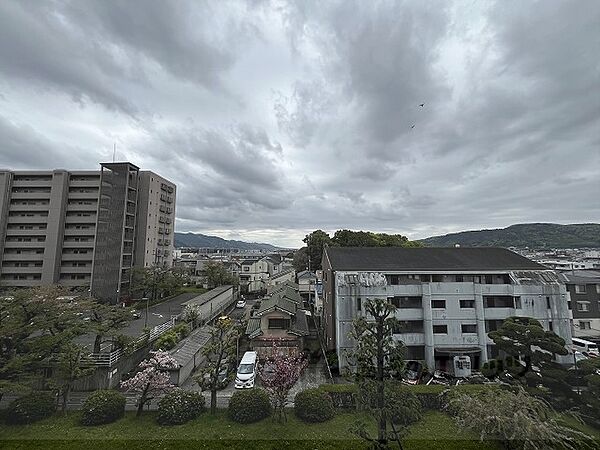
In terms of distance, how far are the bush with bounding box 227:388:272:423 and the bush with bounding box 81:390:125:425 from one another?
376 cm

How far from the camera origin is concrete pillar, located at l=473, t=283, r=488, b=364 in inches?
677

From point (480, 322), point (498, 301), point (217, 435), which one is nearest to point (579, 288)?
point (498, 301)

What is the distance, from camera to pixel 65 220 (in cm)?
3641

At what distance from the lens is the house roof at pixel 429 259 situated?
1881 centimetres

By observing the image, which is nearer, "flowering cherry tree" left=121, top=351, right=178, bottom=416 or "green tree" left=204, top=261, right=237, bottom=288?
"flowering cherry tree" left=121, top=351, right=178, bottom=416

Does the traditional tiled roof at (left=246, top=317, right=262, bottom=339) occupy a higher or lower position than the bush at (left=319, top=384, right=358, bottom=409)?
higher

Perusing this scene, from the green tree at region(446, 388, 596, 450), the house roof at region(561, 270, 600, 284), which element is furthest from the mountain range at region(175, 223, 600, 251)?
the green tree at region(446, 388, 596, 450)

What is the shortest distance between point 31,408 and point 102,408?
7.19 feet

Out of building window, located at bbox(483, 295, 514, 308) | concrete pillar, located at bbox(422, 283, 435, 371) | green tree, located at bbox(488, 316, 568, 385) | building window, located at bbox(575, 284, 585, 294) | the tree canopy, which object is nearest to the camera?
green tree, located at bbox(488, 316, 568, 385)

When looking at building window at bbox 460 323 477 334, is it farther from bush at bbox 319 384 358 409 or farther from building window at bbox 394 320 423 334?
bush at bbox 319 384 358 409

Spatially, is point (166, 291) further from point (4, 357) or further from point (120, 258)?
point (4, 357)

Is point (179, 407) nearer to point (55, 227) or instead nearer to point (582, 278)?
point (582, 278)

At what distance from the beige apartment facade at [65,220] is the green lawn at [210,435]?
27.3 metres

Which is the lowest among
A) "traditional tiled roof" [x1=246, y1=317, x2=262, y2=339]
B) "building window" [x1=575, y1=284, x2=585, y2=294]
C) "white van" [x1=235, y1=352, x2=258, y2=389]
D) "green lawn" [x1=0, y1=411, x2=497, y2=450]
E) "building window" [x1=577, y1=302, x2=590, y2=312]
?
"white van" [x1=235, y1=352, x2=258, y2=389]
